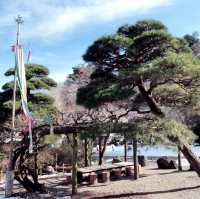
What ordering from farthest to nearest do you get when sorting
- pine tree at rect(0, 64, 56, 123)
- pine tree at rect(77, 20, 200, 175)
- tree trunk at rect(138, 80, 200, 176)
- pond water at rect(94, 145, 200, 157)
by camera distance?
pine tree at rect(0, 64, 56, 123) < tree trunk at rect(138, 80, 200, 176) < pond water at rect(94, 145, 200, 157) < pine tree at rect(77, 20, 200, 175)

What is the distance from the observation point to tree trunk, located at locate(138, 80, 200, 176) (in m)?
12.0

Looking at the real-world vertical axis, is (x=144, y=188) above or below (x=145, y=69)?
below

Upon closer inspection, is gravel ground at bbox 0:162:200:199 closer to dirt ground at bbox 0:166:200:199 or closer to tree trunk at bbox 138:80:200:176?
dirt ground at bbox 0:166:200:199

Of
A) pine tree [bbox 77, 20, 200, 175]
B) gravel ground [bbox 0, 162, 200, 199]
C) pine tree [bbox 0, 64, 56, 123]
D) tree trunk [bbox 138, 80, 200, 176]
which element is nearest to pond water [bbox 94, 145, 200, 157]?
tree trunk [bbox 138, 80, 200, 176]

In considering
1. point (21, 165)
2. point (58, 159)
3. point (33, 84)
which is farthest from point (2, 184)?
point (58, 159)

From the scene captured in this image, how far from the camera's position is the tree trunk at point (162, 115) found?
1202 centimetres

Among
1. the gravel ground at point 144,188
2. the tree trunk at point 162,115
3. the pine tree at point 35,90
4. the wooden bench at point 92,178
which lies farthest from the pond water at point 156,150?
the pine tree at point 35,90

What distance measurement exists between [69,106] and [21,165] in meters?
10.7

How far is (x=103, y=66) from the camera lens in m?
12.2

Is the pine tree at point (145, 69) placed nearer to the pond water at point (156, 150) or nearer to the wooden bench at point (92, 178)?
the pond water at point (156, 150)

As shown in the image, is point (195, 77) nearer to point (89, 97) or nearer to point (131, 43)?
point (131, 43)

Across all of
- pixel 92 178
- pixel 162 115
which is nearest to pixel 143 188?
pixel 92 178

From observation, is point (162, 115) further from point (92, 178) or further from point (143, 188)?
point (92, 178)

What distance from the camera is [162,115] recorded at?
1198cm
